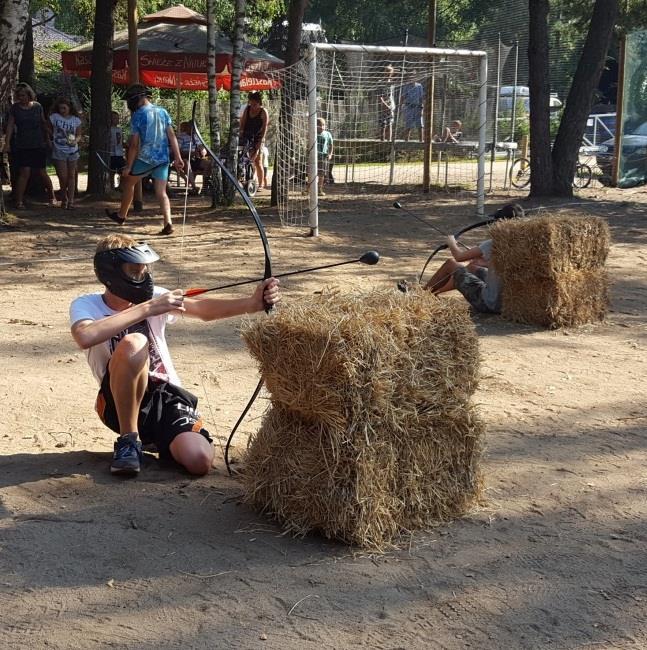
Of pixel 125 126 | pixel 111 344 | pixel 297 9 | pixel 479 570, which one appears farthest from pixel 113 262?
pixel 125 126

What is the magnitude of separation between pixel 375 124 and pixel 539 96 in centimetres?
306

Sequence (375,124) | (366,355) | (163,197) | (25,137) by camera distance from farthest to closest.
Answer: (375,124) < (25,137) < (163,197) < (366,355)

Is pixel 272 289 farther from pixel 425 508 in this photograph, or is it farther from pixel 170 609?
pixel 170 609

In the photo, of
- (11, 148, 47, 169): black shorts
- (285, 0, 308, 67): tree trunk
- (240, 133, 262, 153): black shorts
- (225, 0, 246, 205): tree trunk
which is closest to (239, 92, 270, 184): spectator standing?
(240, 133, 262, 153): black shorts

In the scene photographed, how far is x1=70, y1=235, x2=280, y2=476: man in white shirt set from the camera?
4.49m

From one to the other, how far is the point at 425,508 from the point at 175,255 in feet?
23.5

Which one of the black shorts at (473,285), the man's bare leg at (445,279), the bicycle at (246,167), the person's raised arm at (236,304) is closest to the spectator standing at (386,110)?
the bicycle at (246,167)

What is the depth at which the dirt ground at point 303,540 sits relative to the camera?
3400mm

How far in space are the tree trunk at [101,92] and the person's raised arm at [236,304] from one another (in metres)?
11.8

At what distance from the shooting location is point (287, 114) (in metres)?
14.2

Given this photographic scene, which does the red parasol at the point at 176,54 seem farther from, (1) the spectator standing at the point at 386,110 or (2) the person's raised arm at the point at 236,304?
(2) the person's raised arm at the point at 236,304

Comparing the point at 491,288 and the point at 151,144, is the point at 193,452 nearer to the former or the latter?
the point at 491,288

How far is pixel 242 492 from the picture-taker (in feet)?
14.9

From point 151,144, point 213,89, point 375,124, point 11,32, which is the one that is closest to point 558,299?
point 151,144
